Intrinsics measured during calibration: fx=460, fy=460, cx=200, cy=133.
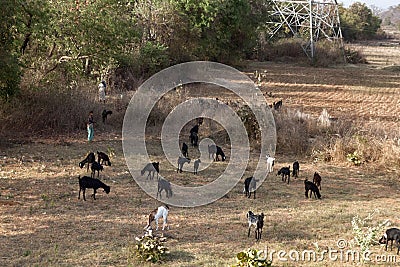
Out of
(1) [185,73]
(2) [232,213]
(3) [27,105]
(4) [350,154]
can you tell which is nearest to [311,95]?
(1) [185,73]

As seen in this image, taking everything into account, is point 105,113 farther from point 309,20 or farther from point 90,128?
point 309,20

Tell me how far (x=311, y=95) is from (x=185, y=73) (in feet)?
23.3

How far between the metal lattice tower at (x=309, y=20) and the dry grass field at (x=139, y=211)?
94.0 ft

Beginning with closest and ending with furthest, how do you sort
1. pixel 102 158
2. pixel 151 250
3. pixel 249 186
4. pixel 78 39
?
pixel 151 250, pixel 249 186, pixel 102 158, pixel 78 39

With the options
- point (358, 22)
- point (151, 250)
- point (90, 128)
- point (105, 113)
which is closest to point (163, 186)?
point (151, 250)

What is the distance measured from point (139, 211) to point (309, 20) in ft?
119

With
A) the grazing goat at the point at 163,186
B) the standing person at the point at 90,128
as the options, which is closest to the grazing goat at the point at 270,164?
the grazing goat at the point at 163,186

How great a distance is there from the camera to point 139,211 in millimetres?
8617

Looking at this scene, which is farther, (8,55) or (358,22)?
(358,22)

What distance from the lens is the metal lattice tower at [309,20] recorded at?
4116 cm

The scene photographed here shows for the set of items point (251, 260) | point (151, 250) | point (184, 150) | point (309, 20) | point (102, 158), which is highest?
point (309, 20)

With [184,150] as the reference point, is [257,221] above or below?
below

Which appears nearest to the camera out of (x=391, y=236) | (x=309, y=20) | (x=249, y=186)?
(x=391, y=236)

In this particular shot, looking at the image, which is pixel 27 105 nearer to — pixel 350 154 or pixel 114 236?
pixel 114 236
